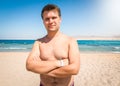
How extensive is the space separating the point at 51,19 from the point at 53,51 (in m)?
0.19

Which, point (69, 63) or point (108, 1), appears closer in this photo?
point (69, 63)

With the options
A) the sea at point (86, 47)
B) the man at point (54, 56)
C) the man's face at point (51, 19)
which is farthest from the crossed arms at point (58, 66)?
the sea at point (86, 47)

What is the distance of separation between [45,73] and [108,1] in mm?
3395

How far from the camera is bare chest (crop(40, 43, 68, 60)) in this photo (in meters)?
1.29

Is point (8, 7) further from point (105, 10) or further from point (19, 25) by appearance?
point (105, 10)

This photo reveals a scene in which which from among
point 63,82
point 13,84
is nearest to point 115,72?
point 13,84

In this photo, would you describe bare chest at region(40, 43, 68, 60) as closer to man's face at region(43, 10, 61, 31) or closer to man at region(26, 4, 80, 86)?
man at region(26, 4, 80, 86)

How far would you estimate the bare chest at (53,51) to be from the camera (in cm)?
129

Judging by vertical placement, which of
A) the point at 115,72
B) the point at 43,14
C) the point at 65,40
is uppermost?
the point at 43,14

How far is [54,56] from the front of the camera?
131 cm

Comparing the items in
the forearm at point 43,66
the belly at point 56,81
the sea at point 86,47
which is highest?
the forearm at point 43,66

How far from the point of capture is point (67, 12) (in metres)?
6.61

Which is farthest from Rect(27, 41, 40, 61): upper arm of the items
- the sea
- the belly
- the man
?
the sea

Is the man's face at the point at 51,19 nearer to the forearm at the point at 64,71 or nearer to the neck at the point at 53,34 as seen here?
the neck at the point at 53,34
